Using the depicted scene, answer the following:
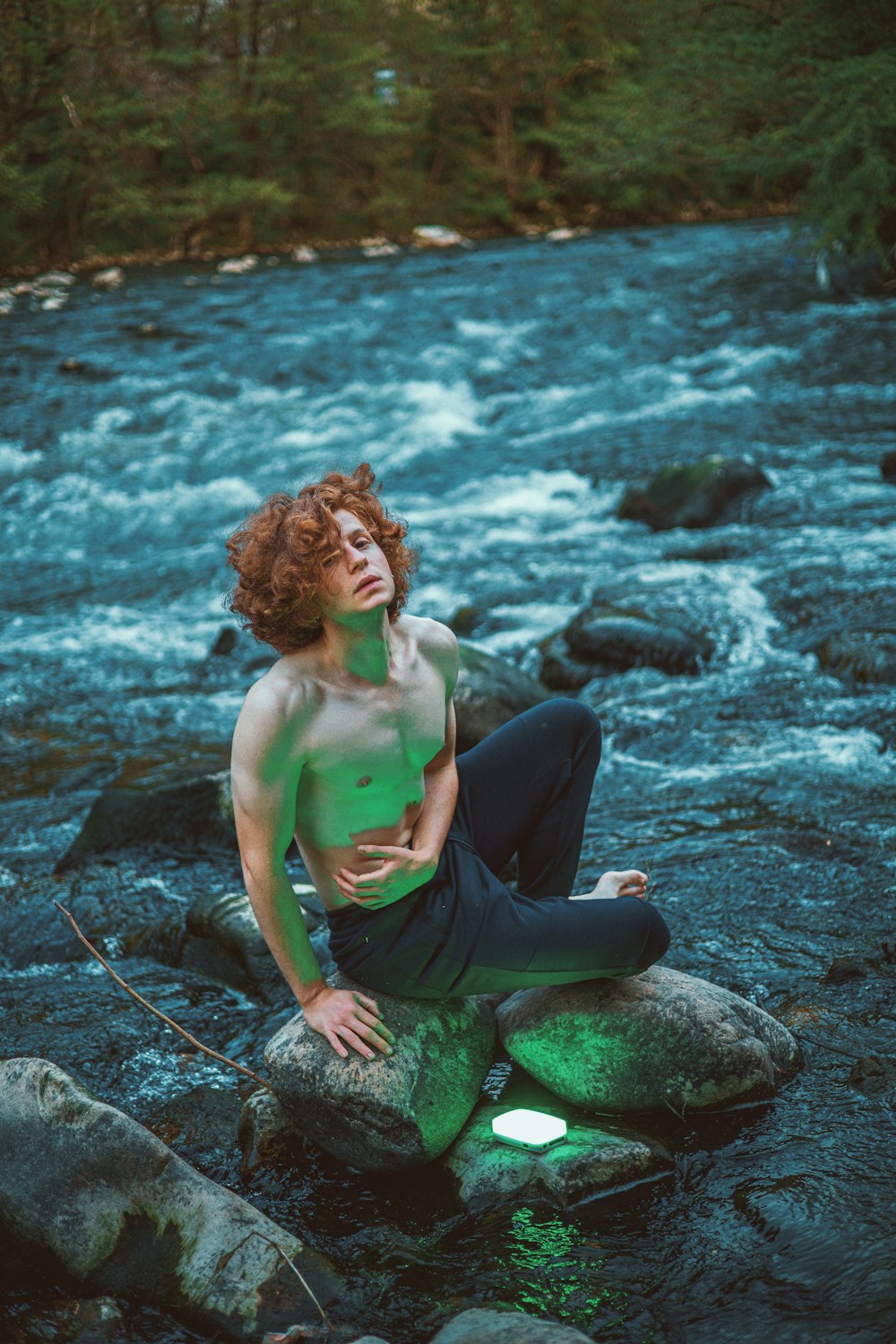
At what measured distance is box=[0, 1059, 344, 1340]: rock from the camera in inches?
97.3

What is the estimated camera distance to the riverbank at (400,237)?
21.7m

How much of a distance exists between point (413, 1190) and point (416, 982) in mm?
470

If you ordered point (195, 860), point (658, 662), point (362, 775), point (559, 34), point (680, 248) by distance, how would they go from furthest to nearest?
point (559, 34) < point (680, 248) < point (658, 662) < point (195, 860) < point (362, 775)

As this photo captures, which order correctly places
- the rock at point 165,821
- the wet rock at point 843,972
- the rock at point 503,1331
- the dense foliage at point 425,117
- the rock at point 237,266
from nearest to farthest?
the rock at point 503,1331
the wet rock at point 843,972
the rock at point 165,821
the dense foliage at point 425,117
the rock at point 237,266

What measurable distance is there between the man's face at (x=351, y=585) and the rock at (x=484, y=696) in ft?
9.10

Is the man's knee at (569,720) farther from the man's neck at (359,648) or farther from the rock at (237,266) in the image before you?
the rock at (237,266)

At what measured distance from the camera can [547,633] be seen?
7.31 metres

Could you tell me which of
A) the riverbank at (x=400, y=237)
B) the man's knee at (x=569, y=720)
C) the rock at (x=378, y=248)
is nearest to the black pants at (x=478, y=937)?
the man's knee at (x=569, y=720)

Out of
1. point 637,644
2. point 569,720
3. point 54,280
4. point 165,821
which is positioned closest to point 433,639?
point 569,720

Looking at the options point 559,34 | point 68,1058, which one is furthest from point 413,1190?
point 559,34

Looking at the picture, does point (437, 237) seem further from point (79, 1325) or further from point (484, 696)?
point (79, 1325)

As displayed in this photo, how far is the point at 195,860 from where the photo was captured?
4.98 metres

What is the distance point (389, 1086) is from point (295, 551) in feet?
4.01

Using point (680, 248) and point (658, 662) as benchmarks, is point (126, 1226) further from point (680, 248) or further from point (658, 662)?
point (680, 248)
